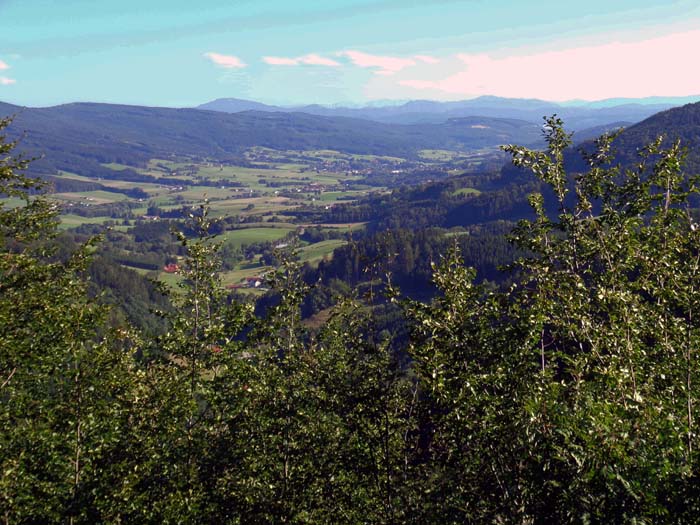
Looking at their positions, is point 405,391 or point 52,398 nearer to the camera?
point 405,391

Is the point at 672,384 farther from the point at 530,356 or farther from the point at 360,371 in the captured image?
the point at 360,371

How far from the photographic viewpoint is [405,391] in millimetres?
13672

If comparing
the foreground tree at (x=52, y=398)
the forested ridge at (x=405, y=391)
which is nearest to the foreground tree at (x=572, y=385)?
the forested ridge at (x=405, y=391)

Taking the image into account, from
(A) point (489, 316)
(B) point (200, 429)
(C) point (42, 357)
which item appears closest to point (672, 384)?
(A) point (489, 316)

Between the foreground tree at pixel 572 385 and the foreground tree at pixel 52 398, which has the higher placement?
the foreground tree at pixel 572 385

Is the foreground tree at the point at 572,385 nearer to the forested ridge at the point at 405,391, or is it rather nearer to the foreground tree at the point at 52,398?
the forested ridge at the point at 405,391

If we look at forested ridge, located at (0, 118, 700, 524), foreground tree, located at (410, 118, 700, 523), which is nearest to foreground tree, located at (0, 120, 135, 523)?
forested ridge, located at (0, 118, 700, 524)

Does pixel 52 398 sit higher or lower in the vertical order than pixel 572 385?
lower

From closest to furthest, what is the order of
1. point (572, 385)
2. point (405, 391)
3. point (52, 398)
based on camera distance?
point (572, 385)
point (405, 391)
point (52, 398)

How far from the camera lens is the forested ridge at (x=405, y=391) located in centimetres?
826

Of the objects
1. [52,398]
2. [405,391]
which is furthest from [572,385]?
[52,398]

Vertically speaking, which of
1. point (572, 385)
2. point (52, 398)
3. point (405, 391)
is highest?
point (572, 385)

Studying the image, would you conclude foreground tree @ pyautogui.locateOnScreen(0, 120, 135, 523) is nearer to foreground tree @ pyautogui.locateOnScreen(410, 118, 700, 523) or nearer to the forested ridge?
the forested ridge

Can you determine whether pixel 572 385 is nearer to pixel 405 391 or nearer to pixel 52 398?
pixel 405 391
